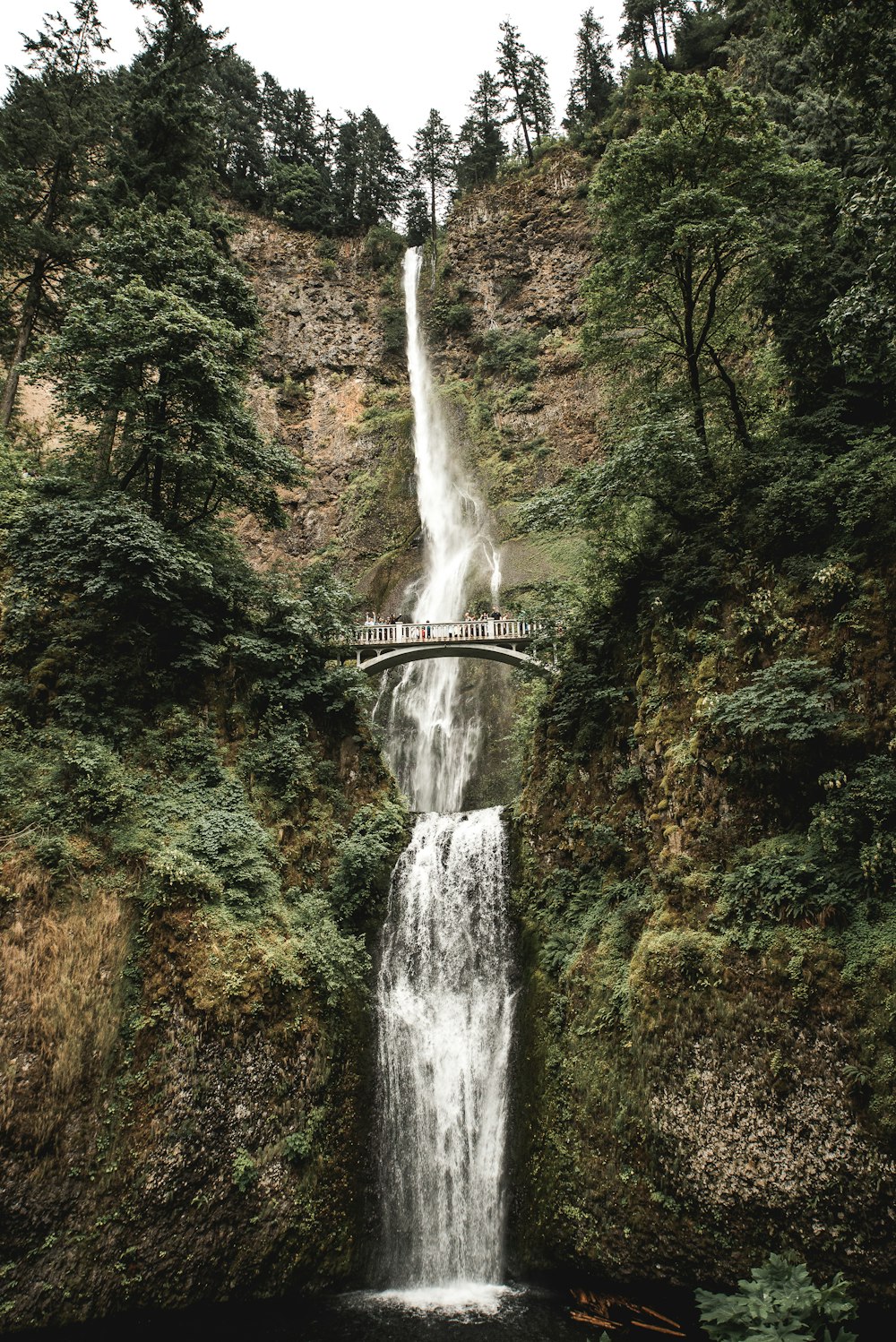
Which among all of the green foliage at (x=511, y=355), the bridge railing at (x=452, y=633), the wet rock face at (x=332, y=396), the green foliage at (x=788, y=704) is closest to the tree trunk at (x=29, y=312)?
the bridge railing at (x=452, y=633)

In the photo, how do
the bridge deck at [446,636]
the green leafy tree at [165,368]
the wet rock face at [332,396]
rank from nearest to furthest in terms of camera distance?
the green leafy tree at [165,368]
the bridge deck at [446,636]
the wet rock face at [332,396]

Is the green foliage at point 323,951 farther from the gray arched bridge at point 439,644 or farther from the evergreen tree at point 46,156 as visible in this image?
the evergreen tree at point 46,156

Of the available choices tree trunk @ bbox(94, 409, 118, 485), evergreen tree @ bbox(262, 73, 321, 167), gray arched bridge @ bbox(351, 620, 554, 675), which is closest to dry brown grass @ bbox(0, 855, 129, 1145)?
tree trunk @ bbox(94, 409, 118, 485)

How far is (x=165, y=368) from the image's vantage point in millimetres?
13289

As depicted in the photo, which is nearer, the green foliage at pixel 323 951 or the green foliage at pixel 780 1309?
the green foliage at pixel 780 1309

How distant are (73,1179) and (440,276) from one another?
138 ft

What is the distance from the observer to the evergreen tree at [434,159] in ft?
147

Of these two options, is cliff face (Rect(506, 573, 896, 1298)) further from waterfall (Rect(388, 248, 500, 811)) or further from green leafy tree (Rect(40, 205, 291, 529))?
waterfall (Rect(388, 248, 500, 811))

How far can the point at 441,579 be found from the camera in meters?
29.2

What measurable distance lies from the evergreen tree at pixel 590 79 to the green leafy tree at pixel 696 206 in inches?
1297

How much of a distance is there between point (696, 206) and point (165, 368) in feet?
33.9

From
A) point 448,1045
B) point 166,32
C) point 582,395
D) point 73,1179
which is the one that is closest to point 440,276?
point 582,395

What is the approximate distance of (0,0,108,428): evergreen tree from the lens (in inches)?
694

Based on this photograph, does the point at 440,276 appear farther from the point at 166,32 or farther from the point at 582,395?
the point at 166,32
